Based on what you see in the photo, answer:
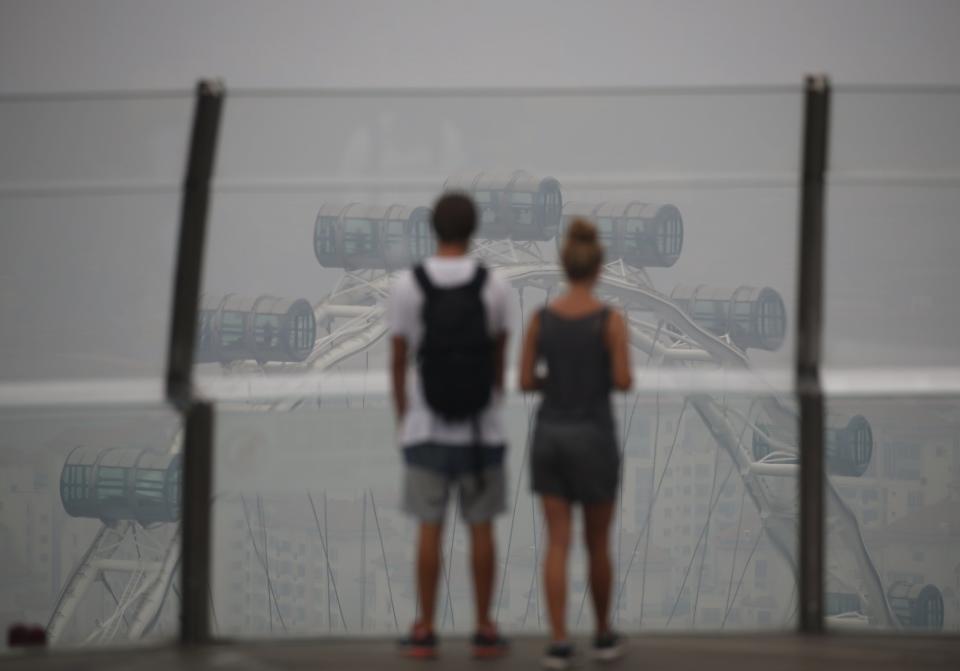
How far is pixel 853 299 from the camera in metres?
5.60

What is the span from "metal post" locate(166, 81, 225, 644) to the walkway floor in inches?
8.7

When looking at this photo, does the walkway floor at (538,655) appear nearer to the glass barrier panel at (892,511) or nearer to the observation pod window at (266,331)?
the glass barrier panel at (892,511)

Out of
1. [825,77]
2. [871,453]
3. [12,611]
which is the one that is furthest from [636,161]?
[12,611]

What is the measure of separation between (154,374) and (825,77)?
2.72 metres

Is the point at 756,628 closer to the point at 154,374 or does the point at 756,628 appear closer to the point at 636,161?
the point at 636,161

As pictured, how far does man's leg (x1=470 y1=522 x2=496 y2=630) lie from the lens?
14.9 feet

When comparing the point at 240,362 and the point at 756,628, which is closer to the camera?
the point at 756,628

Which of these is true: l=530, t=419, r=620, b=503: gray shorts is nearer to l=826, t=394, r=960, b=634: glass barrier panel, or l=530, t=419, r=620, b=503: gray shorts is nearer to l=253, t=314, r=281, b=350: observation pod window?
l=826, t=394, r=960, b=634: glass barrier panel

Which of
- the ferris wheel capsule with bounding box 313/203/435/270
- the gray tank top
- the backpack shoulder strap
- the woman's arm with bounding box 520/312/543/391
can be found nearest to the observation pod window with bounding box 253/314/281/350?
the ferris wheel capsule with bounding box 313/203/435/270

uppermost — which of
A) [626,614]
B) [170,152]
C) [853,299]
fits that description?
[170,152]

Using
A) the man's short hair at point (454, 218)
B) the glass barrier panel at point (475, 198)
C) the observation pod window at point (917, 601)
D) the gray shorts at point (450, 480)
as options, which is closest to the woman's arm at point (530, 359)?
the gray shorts at point (450, 480)

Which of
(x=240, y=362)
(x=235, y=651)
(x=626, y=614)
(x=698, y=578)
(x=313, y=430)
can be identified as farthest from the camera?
(x=626, y=614)

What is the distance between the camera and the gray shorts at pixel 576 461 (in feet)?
14.3

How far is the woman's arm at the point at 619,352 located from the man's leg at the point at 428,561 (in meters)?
0.71
